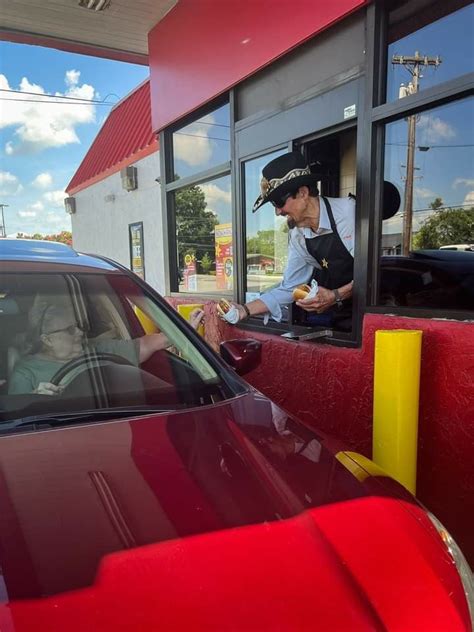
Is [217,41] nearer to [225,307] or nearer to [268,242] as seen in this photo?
[268,242]

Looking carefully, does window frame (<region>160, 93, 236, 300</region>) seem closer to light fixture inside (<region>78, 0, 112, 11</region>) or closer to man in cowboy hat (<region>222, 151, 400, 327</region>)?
light fixture inside (<region>78, 0, 112, 11</region>)

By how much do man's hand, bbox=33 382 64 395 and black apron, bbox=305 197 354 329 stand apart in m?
2.18

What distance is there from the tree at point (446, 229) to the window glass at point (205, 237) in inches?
89.3

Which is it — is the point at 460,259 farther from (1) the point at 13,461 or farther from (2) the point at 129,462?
(1) the point at 13,461

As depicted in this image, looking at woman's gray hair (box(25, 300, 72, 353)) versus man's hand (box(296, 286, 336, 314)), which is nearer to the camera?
woman's gray hair (box(25, 300, 72, 353))

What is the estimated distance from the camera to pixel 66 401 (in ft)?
6.07

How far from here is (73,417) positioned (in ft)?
5.74

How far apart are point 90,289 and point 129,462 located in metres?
1.06

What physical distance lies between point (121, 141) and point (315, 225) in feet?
26.1

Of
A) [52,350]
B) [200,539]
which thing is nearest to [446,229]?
[52,350]

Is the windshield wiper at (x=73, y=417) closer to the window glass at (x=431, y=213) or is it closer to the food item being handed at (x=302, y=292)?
the food item being handed at (x=302, y=292)

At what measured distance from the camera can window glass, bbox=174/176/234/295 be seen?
199 inches

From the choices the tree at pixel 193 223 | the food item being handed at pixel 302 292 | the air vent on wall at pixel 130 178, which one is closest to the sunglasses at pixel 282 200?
the food item being handed at pixel 302 292

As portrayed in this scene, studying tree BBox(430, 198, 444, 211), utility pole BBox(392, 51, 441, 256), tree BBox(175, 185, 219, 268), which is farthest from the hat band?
tree BBox(175, 185, 219, 268)
